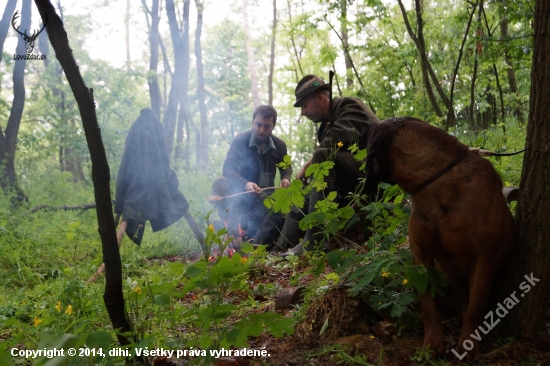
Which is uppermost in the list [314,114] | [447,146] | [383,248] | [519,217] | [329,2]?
[329,2]

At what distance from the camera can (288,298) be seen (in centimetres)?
328

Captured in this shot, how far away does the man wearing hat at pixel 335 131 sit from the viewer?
16.6 ft

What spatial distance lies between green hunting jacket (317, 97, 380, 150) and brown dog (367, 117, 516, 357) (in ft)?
8.16

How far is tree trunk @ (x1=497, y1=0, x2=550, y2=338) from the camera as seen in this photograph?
7.63 ft

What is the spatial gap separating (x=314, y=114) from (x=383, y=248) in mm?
3319

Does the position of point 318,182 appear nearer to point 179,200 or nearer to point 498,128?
point 179,200

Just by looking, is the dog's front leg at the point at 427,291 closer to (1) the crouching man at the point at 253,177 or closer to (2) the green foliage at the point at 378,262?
(2) the green foliage at the point at 378,262

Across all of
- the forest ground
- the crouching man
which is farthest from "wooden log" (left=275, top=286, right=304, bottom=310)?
the crouching man

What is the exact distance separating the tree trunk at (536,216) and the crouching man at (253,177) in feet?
15.5

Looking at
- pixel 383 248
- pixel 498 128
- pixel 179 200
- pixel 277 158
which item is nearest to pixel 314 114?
pixel 277 158

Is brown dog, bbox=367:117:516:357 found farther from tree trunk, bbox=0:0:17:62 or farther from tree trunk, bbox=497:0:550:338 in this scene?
tree trunk, bbox=0:0:17:62

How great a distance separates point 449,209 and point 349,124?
10.1 ft

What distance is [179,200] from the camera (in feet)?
22.9

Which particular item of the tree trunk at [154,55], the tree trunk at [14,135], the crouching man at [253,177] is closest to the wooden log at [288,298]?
the crouching man at [253,177]
